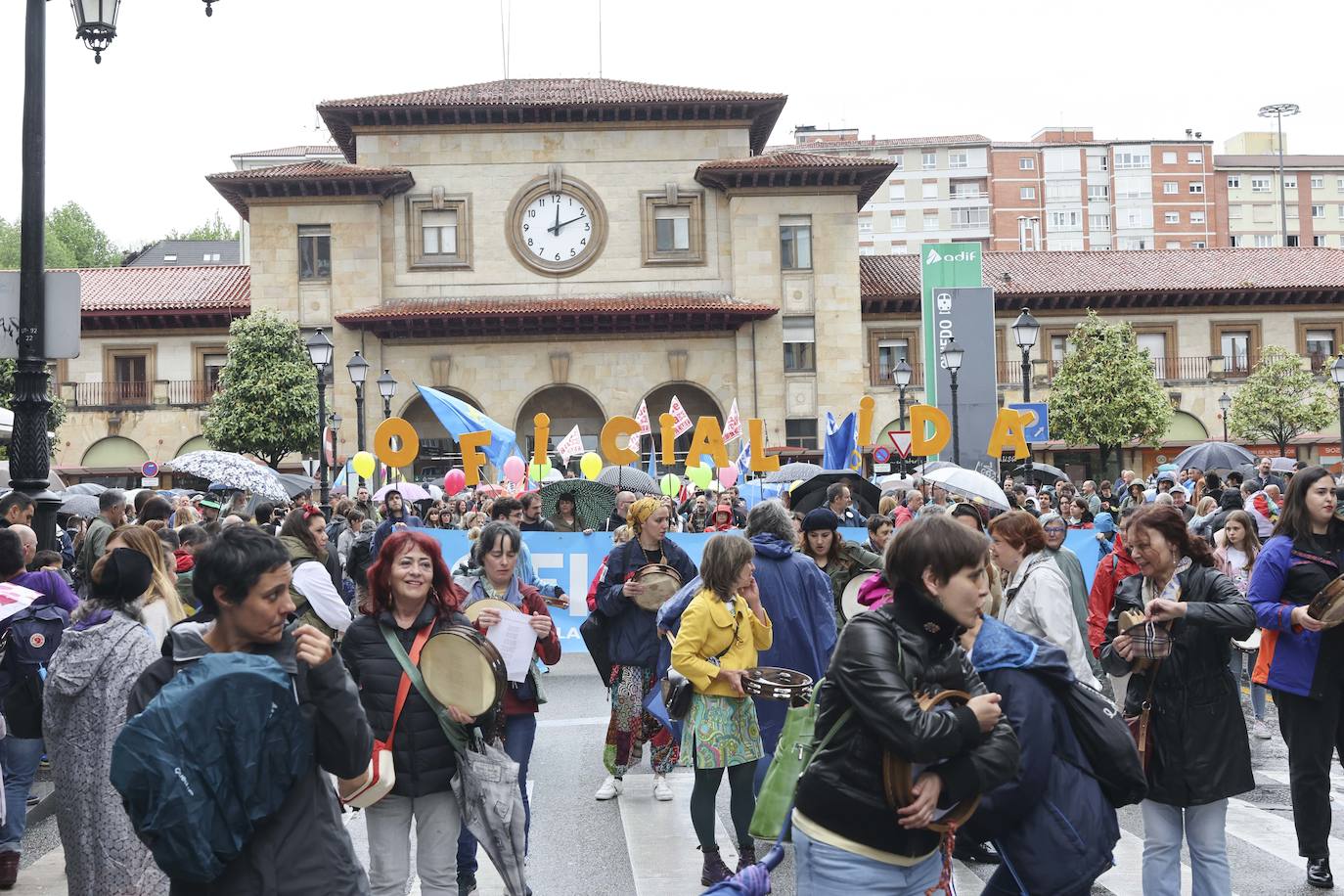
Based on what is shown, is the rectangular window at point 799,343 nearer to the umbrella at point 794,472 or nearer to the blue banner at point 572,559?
the umbrella at point 794,472

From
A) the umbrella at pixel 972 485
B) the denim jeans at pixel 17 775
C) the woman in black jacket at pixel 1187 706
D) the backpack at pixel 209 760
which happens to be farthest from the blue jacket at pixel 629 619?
the umbrella at pixel 972 485

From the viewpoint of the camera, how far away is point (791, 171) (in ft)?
146

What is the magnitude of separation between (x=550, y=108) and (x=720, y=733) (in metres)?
40.6

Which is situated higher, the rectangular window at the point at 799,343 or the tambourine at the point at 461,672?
the rectangular window at the point at 799,343

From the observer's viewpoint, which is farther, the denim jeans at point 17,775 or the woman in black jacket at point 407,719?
the denim jeans at point 17,775

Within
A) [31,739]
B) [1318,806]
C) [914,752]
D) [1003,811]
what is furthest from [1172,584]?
[31,739]

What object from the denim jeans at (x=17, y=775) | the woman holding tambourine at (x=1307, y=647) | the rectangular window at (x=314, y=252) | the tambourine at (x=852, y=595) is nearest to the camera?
the woman holding tambourine at (x=1307, y=647)

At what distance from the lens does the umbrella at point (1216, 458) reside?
2736cm

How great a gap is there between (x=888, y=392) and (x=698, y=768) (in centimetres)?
4389

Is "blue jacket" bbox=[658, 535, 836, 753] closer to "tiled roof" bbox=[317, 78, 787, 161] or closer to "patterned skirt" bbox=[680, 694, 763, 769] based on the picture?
"patterned skirt" bbox=[680, 694, 763, 769]

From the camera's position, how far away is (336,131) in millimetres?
46344

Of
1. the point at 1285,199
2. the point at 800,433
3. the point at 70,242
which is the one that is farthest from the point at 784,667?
the point at 1285,199

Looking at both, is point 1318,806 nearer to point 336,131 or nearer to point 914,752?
point 914,752

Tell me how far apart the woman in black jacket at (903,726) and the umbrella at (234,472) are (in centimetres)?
1276
